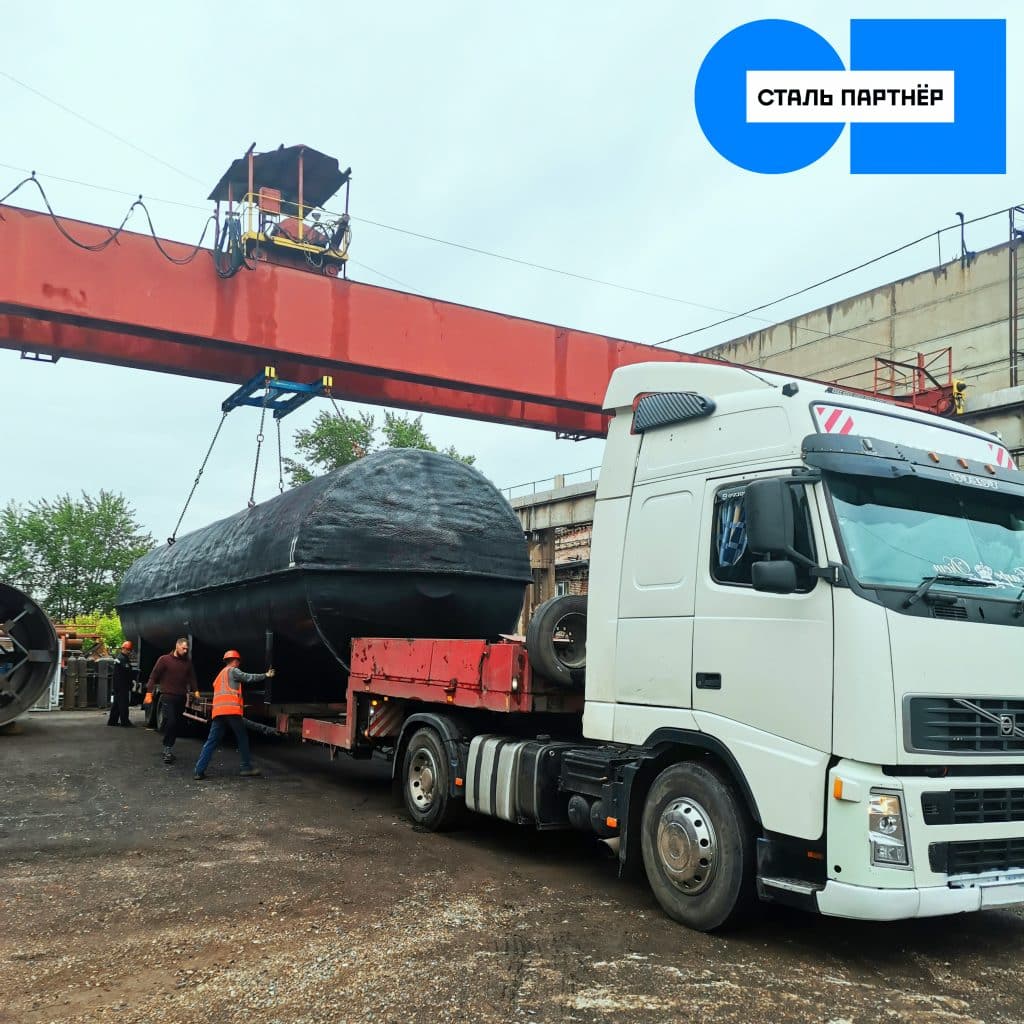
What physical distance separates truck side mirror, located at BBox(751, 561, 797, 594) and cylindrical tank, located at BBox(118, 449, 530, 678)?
196 inches

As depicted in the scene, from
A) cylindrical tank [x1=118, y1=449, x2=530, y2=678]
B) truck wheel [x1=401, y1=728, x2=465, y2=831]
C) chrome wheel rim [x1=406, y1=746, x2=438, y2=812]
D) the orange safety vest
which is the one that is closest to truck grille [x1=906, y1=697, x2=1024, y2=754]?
truck wheel [x1=401, y1=728, x2=465, y2=831]

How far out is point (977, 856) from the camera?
4.71 metres

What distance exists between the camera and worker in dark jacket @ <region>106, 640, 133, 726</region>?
54.6ft

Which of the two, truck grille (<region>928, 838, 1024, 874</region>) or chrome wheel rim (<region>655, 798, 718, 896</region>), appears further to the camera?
chrome wheel rim (<region>655, 798, 718, 896</region>)

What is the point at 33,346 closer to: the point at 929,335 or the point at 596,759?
the point at 596,759

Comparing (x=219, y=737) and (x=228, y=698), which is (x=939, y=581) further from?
(x=219, y=737)

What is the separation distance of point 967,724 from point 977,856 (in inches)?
25.0

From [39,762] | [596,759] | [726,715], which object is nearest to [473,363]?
[39,762]

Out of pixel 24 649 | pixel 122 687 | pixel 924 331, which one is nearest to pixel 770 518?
pixel 24 649

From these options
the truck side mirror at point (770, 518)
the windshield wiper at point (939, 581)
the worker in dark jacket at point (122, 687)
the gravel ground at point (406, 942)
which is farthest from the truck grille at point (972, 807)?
the worker in dark jacket at point (122, 687)

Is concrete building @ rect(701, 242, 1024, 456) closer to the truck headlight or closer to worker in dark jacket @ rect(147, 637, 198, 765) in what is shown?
worker in dark jacket @ rect(147, 637, 198, 765)

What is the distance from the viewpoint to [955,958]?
5074 mm

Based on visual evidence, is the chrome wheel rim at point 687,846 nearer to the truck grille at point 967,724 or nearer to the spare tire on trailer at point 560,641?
the truck grille at point 967,724

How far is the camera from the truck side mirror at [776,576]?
4.77 m
